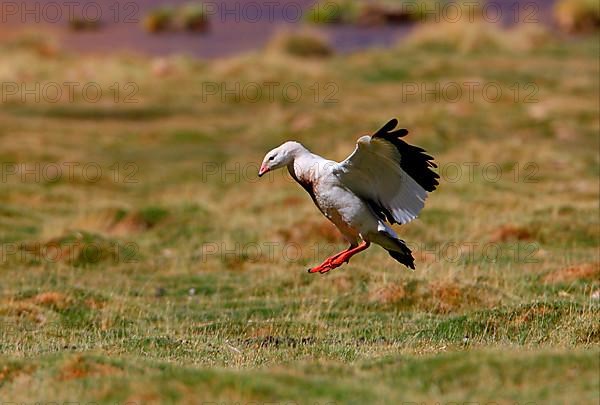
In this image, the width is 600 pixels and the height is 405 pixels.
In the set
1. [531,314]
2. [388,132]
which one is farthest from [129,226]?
[388,132]

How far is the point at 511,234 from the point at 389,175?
285 inches

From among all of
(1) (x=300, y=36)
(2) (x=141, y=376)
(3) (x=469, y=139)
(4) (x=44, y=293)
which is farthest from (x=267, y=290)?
(1) (x=300, y=36)

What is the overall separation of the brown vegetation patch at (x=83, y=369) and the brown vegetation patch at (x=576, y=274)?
7.30m

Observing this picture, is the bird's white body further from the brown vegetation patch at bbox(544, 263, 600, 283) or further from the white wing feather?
the brown vegetation patch at bbox(544, 263, 600, 283)

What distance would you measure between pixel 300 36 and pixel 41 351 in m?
40.7

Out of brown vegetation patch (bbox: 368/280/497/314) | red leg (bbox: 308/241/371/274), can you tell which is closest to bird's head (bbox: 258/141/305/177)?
red leg (bbox: 308/241/371/274)

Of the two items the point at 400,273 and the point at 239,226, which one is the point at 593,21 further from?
the point at 400,273

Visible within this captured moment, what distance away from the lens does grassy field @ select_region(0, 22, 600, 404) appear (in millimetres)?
6898

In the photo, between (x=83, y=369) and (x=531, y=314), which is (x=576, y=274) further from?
(x=83, y=369)

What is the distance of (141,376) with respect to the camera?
6.75 metres

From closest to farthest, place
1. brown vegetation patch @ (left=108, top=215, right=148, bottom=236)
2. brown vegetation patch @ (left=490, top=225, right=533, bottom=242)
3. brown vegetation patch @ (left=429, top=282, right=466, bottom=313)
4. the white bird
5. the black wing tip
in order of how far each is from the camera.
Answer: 1. the black wing tip
2. the white bird
3. brown vegetation patch @ (left=429, top=282, right=466, bottom=313)
4. brown vegetation patch @ (left=490, top=225, right=533, bottom=242)
5. brown vegetation patch @ (left=108, top=215, right=148, bottom=236)

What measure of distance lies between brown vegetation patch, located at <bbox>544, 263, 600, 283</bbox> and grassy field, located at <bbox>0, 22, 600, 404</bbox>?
35 mm

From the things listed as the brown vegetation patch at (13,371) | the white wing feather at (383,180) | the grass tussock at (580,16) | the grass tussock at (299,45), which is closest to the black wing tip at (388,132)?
the white wing feather at (383,180)

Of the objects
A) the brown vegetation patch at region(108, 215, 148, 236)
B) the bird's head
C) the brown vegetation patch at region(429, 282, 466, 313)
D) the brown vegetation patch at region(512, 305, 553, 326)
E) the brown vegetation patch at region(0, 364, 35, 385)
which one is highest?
the bird's head
